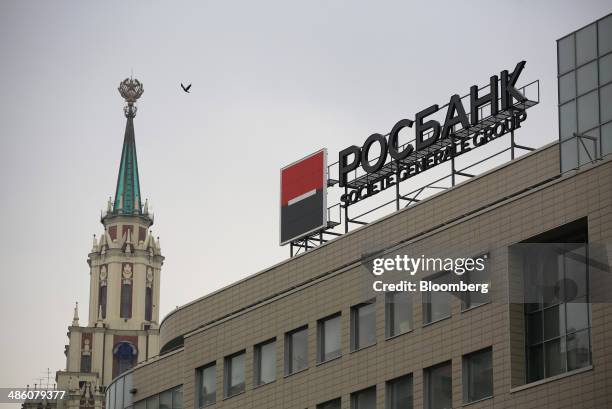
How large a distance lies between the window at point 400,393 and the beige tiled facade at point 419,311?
0.33 m

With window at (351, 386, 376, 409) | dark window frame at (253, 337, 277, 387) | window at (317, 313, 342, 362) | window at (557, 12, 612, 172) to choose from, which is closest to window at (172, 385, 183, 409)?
dark window frame at (253, 337, 277, 387)

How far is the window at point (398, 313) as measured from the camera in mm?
68062

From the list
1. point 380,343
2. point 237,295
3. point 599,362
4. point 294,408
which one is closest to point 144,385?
point 237,295

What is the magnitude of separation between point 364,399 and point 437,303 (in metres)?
5.87

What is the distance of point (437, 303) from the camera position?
218 feet

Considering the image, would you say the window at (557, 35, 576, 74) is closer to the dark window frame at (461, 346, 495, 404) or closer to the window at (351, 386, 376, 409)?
the dark window frame at (461, 346, 495, 404)

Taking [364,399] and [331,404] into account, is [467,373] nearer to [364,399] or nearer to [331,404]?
Answer: [364,399]

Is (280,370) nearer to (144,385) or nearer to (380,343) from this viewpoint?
(380,343)

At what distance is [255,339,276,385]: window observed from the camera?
7519 cm

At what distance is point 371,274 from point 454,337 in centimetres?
628

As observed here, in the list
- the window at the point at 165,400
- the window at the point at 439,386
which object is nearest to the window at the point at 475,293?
the window at the point at 439,386

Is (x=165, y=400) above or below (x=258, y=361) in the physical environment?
below

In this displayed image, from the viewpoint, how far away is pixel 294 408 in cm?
7281

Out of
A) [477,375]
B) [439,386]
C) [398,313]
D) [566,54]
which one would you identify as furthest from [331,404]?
[566,54]
